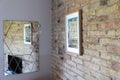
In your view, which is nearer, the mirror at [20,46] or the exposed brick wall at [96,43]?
the exposed brick wall at [96,43]

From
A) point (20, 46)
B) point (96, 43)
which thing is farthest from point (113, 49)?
point (20, 46)

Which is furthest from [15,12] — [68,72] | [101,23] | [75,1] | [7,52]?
[101,23]

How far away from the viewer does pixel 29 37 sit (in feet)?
9.52

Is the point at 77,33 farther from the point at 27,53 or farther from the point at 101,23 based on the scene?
the point at 27,53

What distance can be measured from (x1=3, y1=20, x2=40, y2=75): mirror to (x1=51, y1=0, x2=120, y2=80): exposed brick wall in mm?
620

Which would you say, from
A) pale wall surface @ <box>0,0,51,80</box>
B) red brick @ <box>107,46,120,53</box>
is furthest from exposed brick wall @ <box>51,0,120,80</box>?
pale wall surface @ <box>0,0,51,80</box>

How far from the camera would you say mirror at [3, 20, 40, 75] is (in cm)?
273

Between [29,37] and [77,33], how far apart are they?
3.78 feet

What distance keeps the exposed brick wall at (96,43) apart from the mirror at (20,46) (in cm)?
62

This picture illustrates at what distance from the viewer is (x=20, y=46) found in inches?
111

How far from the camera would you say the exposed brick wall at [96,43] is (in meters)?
1.41

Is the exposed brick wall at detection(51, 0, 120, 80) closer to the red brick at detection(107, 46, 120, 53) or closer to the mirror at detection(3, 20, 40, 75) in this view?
the red brick at detection(107, 46, 120, 53)

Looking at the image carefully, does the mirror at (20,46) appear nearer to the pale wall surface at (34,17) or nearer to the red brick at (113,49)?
the pale wall surface at (34,17)

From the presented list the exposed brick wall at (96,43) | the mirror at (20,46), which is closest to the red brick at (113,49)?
the exposed brick wall at (96,43)
